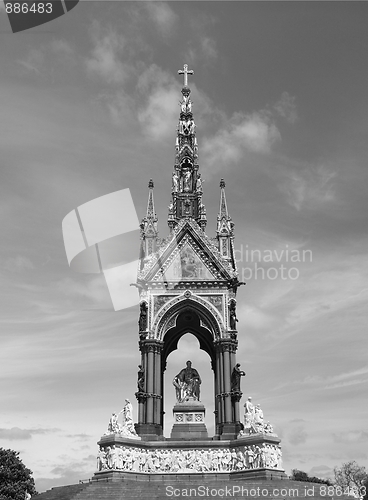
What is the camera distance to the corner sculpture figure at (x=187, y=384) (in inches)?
1155

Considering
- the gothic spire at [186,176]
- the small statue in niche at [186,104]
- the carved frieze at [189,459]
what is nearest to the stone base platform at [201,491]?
the carved frieze at [189,459]

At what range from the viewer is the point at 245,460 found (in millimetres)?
25766

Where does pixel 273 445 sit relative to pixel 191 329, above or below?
below

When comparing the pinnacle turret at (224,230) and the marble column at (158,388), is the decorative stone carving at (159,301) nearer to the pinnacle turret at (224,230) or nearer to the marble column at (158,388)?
the marble column at (158,388)

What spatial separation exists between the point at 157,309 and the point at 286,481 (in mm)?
10207

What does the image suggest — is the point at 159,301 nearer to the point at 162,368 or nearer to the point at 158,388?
the point at 162,368

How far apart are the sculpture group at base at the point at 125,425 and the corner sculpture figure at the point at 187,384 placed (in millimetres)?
3402

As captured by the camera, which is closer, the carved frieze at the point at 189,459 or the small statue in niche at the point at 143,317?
the carved frieze at the point at 189,459

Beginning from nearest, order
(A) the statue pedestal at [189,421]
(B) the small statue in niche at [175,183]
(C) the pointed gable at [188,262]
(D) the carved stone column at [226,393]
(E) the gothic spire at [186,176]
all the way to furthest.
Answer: (D) the carved stone column at [226,393] → (A) the statue pedestal at [189,421] → (C) the pointed gable at [188,262] → (E) the gothic spire at [186,176] → (B) the small statue in niche at [175,183]

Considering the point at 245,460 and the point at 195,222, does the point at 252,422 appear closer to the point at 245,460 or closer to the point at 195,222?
the point at 245,460

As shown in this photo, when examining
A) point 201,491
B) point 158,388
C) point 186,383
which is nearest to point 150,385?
point 158,388

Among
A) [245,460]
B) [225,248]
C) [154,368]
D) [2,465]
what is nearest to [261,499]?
[245,460]

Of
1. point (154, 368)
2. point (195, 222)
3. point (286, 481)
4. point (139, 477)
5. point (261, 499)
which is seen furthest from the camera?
point (195, 222)

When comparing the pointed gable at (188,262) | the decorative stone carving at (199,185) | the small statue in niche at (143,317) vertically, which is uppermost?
the decorative stone carving at (199,185)
